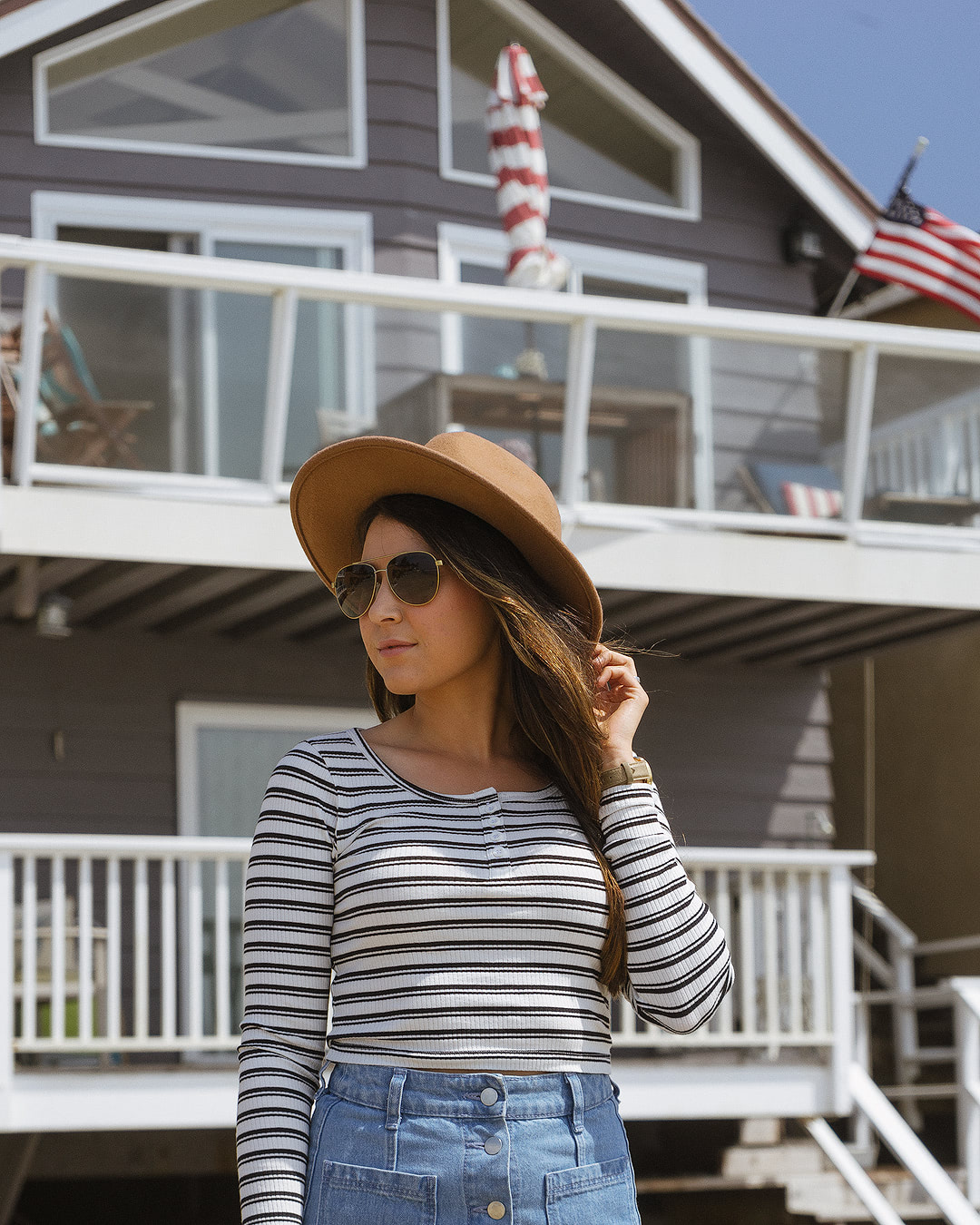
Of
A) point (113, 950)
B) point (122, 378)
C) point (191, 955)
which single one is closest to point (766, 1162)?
point (191, 955)

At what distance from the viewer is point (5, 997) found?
7051mm

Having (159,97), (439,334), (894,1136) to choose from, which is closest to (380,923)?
(439,334)

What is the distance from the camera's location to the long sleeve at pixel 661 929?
2.11 metres

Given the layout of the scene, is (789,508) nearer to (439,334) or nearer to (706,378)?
(706,378)

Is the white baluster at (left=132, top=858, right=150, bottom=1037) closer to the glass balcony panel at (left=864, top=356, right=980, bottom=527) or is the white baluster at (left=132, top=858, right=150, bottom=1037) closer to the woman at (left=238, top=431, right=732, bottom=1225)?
the glass balcony panel at (left=864, top=356, right=980, bottom=527)

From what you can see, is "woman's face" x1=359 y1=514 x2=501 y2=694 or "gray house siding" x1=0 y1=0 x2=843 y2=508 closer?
"woman's face" x1=359 y1=514 x2=501 y2=694

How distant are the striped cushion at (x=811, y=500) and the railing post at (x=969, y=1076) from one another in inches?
96.2

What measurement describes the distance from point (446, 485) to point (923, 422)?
6819mm

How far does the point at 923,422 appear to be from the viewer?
28.3ft

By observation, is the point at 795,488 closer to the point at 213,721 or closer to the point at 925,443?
the point at 925,443

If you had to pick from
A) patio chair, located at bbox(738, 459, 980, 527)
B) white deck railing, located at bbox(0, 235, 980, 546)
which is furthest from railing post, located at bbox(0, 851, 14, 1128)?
patio chair, located at bbox(738, 459, 980, 527)

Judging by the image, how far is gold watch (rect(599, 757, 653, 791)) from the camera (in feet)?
7.30

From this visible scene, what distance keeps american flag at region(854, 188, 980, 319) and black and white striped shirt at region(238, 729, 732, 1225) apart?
307 inches

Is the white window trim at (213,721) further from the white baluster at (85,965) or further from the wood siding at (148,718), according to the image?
the white baluster at (85,965)
